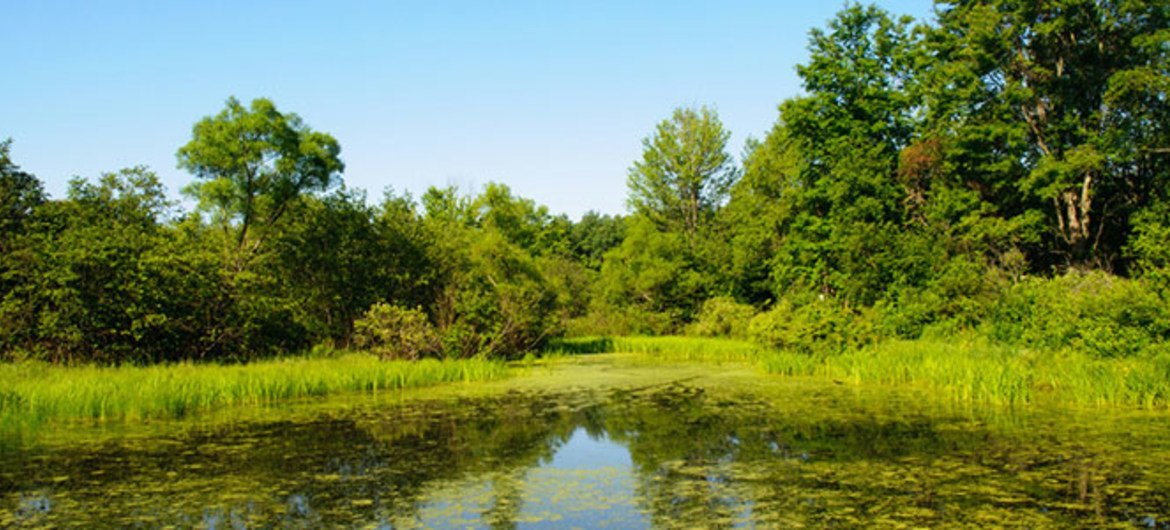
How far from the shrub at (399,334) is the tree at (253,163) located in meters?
8.84

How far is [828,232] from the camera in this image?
30.6m

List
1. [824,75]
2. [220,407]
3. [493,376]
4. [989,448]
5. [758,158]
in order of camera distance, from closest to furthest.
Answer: [989,448], [220,407], [493,376], [824,75], [758,158]

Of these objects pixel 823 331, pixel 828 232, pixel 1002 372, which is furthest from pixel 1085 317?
pixel 828 232

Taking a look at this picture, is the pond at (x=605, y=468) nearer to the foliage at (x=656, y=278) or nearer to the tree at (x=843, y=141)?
the tree at (x=843, y=141)

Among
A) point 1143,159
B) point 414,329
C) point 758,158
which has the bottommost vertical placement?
point 414,329

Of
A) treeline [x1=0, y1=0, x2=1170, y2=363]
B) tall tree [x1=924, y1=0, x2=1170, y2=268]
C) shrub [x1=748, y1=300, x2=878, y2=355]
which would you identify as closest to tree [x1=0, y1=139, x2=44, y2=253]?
treeline [x1=0, y1=0, x2=1170, y2=363]

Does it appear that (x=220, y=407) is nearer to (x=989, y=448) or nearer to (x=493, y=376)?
(x=493, y=376)

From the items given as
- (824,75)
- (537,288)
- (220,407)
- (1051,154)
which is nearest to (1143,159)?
(1051,154)

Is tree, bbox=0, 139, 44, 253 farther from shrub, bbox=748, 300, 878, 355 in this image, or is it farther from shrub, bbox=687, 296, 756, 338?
shrub, bbox=687, 296, 756, 338

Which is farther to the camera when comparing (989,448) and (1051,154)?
(1051,154)

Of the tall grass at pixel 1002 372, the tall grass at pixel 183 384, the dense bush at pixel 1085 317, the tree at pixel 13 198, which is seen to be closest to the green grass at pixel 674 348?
the tall grass at pixel 1002 372

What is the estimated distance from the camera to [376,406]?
14.7 meters

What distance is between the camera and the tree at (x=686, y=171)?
4834cm

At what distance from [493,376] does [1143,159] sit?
80.9 feet
